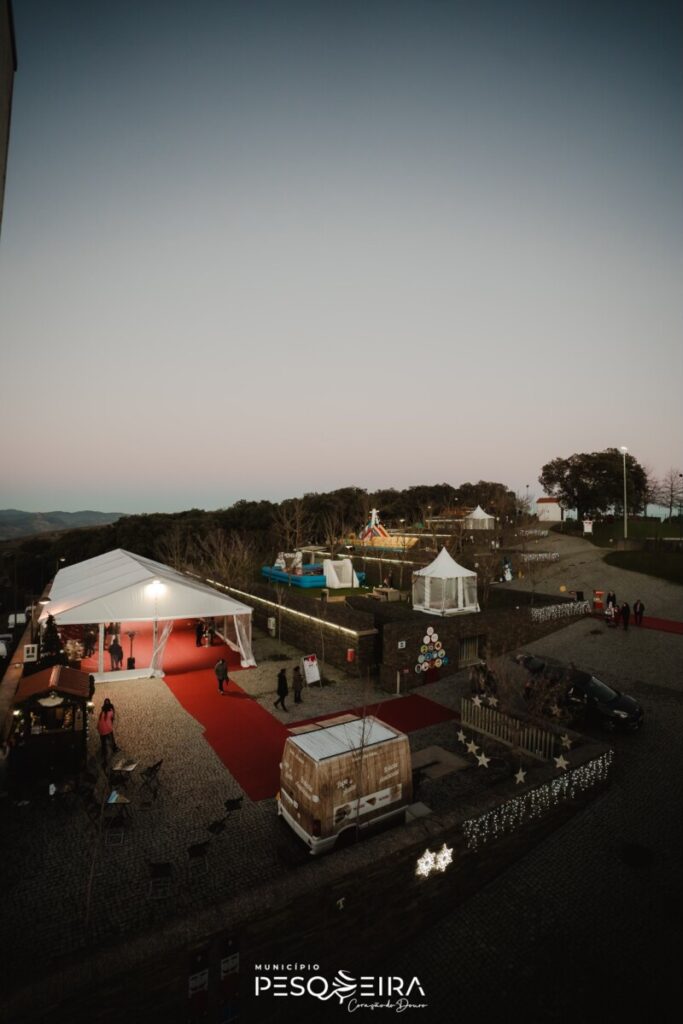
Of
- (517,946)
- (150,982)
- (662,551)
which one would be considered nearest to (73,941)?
(150,982)

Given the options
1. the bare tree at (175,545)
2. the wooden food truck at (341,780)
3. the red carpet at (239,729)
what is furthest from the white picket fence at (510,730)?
the bare tree at (175,545)

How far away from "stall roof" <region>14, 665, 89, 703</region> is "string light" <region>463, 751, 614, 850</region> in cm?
863

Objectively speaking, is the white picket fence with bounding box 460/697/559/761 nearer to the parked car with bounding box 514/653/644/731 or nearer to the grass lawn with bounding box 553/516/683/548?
the parked car with bounding box 514/653/644/731

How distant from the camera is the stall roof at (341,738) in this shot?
7.85m

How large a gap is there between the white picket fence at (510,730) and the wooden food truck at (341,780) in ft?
13.5

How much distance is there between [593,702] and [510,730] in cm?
295

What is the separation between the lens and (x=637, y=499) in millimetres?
63594

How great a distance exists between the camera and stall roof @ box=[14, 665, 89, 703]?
10.6m

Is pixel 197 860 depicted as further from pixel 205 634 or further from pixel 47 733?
pixel 205 634

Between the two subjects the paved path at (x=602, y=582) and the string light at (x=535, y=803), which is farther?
the paved path at (x=602, y=582)

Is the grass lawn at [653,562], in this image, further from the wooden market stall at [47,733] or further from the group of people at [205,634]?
the wooden market stall at [47,733]

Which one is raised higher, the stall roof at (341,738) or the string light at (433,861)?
the stall roof at (341,738)

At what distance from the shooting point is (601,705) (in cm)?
1301

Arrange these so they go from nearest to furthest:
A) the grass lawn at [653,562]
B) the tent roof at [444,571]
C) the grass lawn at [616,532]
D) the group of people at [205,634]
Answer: the tent roof at [444,571] → the group of people at [205,634] → the grass lawn at [653,562] → the grass lawn at [616,532]
